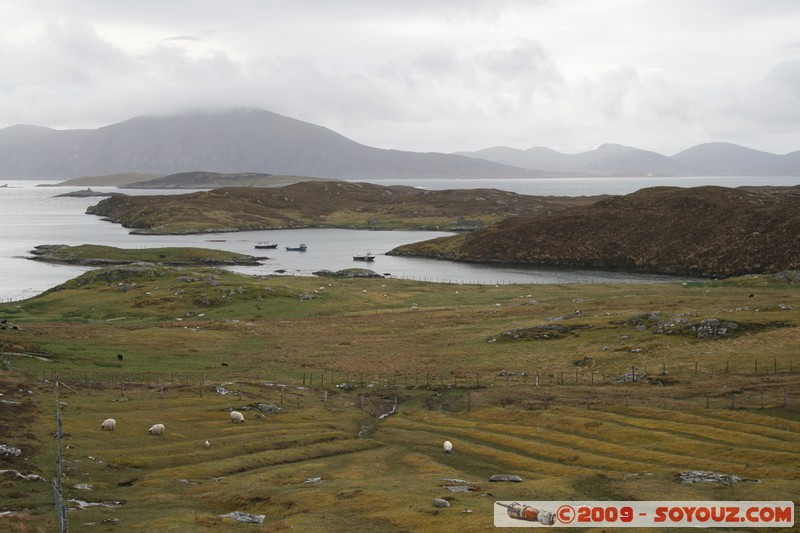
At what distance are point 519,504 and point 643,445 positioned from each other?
21.4m

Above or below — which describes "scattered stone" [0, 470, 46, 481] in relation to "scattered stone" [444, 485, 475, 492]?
above

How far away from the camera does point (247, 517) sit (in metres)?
38.5

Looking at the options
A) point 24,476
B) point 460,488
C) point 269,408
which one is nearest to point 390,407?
point 269,408

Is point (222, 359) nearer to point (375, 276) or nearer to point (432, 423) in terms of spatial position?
point (432, 423)

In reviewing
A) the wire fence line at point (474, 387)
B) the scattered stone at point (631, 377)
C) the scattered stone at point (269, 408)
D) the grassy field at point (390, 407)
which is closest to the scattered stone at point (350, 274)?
the grassy field at point (390, 407)

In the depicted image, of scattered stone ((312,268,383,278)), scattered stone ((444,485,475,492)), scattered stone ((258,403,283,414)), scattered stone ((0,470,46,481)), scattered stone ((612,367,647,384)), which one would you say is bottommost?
scattered stone ((258,403,283,414))

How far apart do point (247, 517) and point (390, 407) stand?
35.1m

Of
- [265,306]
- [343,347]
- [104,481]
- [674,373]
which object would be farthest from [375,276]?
[104,481]

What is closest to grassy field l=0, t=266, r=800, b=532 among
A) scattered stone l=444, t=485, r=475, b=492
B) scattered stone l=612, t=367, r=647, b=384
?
scattered stone l=612, t=367, r=647, b=384

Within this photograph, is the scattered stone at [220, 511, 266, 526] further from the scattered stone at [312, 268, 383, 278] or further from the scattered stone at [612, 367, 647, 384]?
the scattered stone at [312, 268, 383, 278]

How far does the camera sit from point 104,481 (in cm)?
4559

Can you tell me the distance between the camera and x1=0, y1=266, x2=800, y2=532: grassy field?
41.6m

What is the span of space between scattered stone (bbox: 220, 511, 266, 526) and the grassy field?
0.53 m

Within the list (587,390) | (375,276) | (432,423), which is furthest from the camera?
(375,276)
